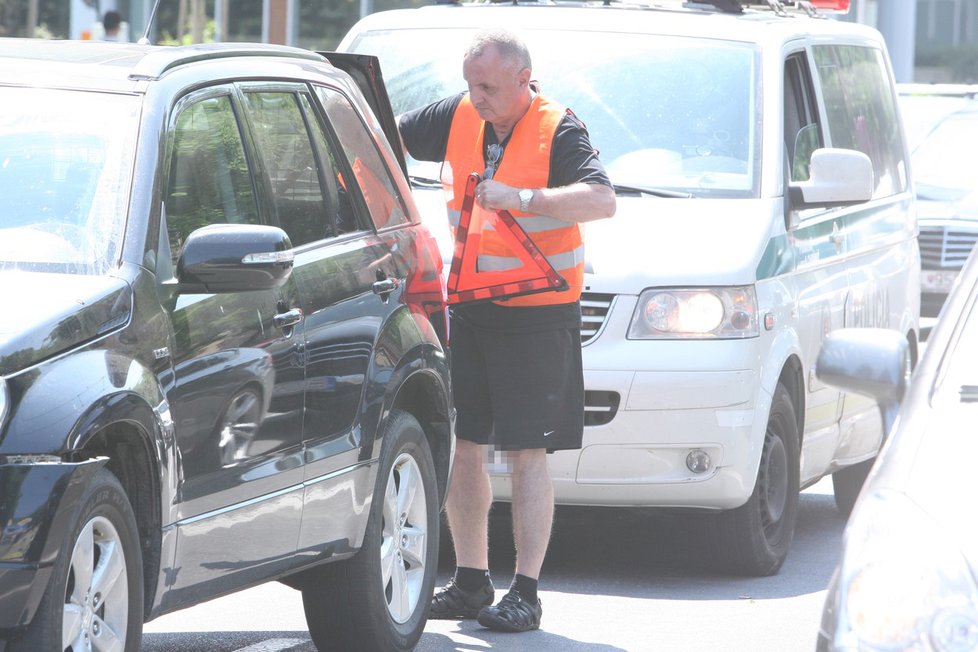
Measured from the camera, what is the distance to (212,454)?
4602mm

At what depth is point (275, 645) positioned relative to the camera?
5949 millimetres

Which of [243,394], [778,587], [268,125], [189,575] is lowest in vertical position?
[778,587]

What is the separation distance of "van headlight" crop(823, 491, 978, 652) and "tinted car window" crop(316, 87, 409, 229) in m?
2.79

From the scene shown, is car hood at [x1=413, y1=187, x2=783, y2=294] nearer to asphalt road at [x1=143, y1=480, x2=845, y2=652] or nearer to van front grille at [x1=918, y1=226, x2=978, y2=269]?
asphalt road at [x1=143, y1=480, x2=845, y2=652]

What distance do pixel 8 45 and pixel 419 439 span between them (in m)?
1.70

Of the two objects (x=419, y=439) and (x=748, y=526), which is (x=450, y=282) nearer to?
(x=419, y=439)

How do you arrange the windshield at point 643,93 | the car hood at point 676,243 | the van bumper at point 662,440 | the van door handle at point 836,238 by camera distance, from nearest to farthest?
the van bumper at point 662,440, the car hood at point 676,243, the windshield at point 643,93, the van door handle at point 836,238

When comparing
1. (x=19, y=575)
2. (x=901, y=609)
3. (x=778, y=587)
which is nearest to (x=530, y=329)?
(x=778, y=587)

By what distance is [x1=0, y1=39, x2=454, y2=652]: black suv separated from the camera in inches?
158

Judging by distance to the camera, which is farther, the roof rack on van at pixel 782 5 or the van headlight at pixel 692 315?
the roof rack on van at pixel 782 5

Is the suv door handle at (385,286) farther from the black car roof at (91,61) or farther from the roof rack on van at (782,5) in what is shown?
the roof rack on van at (782,5)

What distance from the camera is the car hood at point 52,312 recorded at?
395 cm

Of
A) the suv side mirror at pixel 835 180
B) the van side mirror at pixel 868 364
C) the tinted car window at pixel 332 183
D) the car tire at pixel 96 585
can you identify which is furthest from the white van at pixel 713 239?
the van side mirror at pixel 868 364

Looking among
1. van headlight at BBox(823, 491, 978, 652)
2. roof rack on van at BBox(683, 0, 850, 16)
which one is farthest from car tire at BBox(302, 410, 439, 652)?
roof rack on van at BBox(683, 0, 850, 16)
